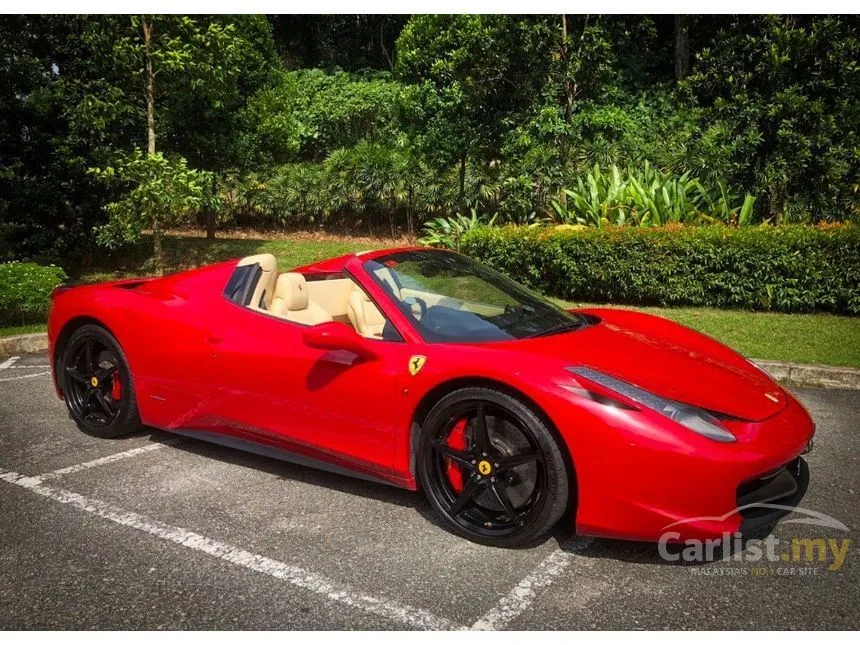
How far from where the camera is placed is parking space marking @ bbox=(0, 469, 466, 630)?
2516 millimetres

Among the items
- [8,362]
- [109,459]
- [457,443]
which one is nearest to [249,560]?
[457,443]

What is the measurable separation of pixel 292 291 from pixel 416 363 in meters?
1.22

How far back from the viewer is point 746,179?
11.3m

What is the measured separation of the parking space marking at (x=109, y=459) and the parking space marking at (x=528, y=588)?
8.52ft

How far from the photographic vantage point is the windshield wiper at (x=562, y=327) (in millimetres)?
3461

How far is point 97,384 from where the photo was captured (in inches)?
178

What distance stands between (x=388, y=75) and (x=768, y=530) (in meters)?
31.6

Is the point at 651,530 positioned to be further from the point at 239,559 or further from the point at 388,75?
the point at 388,75

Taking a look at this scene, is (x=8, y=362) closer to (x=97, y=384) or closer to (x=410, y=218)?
(x=97, y=384)

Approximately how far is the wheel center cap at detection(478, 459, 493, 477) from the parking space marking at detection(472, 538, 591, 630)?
41cm

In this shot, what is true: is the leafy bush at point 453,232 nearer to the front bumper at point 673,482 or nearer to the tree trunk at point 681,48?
the front bumper at point 673,482

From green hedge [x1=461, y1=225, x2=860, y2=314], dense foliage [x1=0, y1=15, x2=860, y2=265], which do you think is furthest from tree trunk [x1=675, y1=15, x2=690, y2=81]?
green hedge [x1=461, y1=225, x2=860, y2=314]

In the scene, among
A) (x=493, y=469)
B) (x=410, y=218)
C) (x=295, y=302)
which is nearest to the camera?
(x=493, y=469)

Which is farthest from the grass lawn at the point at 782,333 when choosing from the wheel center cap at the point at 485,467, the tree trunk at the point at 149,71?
the tree trunk at the point at 149,71
